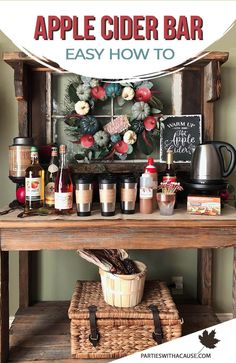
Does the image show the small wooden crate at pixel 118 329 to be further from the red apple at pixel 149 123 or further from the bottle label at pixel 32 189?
the red apple at pixel 149 123

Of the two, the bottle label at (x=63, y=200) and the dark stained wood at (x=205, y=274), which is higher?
the bottle label at (x=63, y=200)

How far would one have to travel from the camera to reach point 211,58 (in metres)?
1.88

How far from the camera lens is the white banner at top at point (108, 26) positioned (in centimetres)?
125

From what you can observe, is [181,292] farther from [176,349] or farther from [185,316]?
[176,349]

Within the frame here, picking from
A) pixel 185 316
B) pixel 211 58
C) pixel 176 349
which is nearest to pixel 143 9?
pixel 211 58

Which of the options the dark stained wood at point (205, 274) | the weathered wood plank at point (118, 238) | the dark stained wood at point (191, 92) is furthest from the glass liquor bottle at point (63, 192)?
Answer: the dark stained wood at point (205, 274)

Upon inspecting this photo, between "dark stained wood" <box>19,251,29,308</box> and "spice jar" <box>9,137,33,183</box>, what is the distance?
449 millimetres

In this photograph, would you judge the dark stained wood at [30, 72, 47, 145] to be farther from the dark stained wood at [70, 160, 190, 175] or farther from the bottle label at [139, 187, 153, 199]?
the bottle label at [139, 187, 153, 199]

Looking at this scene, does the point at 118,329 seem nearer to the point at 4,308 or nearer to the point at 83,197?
the point at 4,308

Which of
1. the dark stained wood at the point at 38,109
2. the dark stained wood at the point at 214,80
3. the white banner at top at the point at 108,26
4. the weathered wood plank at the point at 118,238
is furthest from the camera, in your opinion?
the dark stained wood at the point at 38,109

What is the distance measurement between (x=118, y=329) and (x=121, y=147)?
2.78 ft

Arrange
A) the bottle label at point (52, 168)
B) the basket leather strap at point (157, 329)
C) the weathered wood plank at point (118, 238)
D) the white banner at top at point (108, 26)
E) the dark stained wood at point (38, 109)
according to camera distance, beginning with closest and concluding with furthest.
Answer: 1. the white banner at top at point (108, 26)
2. the weathered wood plank at point (118, 238)
3. the basket leather strap at point (157, 329)
4. the bottle label at point (52, 168)
5. the dark stained wood at point (38, 109)

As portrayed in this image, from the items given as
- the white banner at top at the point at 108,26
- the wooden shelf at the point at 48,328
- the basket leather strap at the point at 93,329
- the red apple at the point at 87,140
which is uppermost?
the white banner at top at the point at 108,26

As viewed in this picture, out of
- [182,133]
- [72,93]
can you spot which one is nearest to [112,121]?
[72,93]
